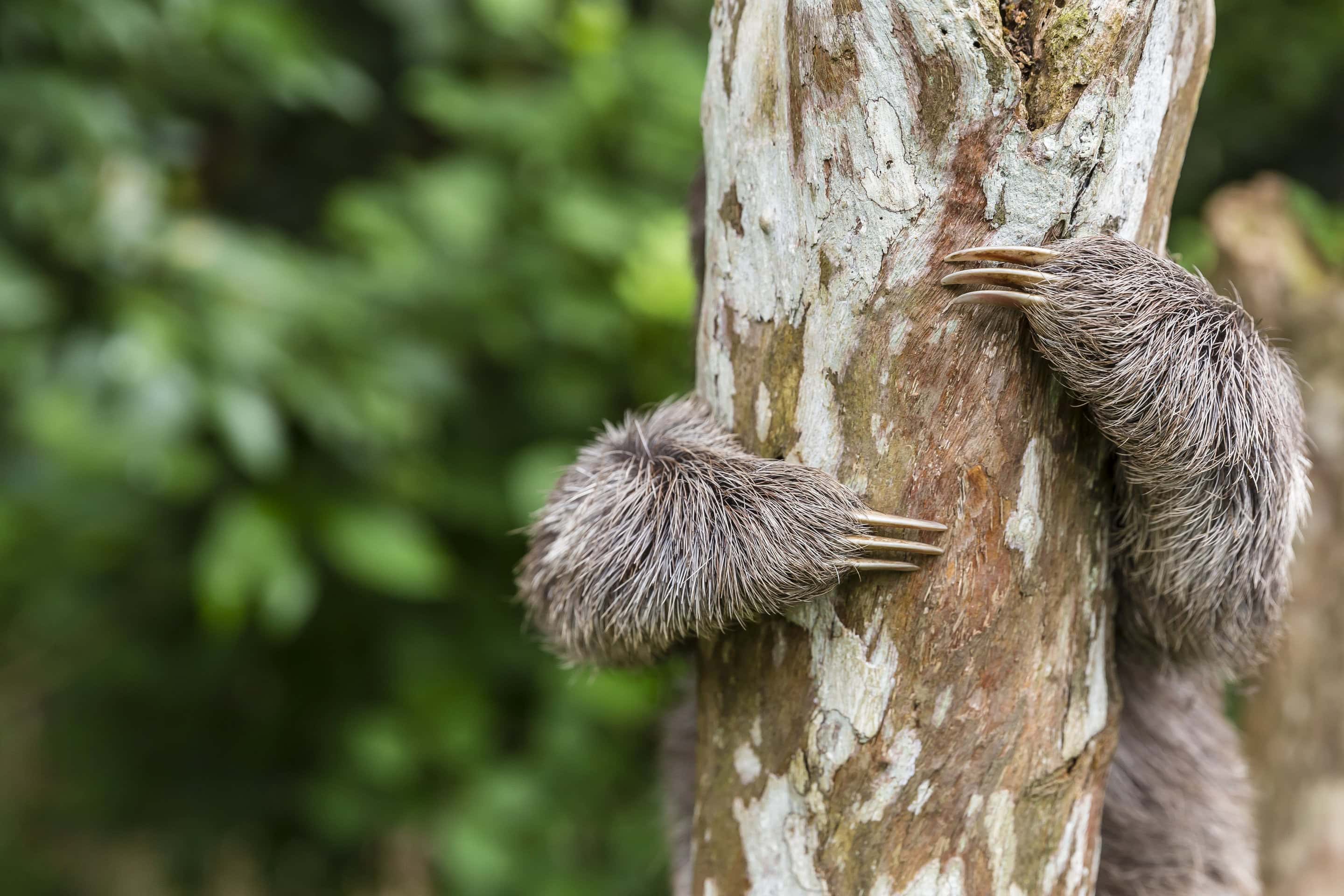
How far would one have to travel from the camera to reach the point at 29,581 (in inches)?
141

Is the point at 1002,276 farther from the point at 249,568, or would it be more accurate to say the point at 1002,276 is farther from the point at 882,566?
the point at 249,568

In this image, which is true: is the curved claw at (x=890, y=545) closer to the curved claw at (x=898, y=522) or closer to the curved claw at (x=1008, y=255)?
the curved claw at (x=898, y=522)

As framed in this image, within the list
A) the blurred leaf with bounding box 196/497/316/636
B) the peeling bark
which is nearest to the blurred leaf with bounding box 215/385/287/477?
the blurred leaf with bounding box 196/497/316/636

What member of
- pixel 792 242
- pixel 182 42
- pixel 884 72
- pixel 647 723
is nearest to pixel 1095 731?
pixel 792 242

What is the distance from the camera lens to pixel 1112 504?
1280 mm

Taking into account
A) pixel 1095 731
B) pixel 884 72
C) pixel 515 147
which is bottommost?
pixel 1095 731

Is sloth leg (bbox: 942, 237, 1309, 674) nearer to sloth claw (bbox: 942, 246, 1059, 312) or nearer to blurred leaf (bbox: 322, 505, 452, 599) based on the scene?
sloth claw (bbox: 942, 246, 1059, 312)

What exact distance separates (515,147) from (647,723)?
1858 mm

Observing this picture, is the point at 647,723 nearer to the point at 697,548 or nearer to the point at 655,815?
the point at 655,815

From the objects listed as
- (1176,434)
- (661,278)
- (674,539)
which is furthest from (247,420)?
(1176,434)

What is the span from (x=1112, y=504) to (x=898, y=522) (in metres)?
0.32

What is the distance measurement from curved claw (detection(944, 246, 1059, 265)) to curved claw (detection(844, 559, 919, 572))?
36 centimetres

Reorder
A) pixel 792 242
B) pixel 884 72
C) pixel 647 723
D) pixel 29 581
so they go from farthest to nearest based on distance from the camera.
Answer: pixel 29 581 < pixel 647 723 < pixel 792 242 < pixel 884 72

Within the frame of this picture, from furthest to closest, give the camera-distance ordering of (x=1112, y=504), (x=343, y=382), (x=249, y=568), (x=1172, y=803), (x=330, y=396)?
(x=343, y=382), (x=330, y=396), (x=249, y=568), (x=1172, y=803), (x=1112, y=504)
